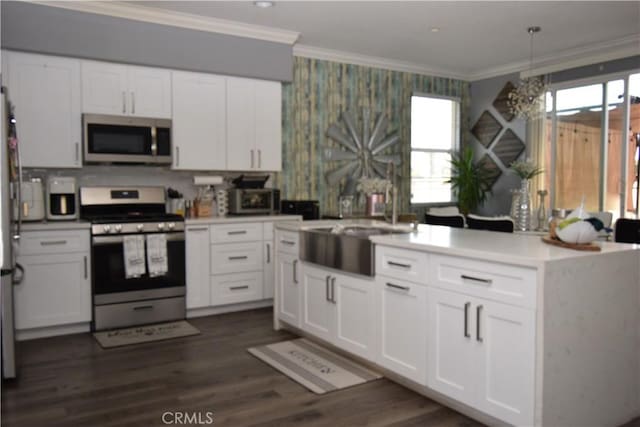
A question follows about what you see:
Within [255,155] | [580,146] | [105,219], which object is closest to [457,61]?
[580,146]

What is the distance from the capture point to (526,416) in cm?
237

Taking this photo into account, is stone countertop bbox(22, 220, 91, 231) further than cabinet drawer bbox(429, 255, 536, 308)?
Yes

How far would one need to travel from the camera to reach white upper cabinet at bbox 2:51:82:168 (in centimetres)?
423

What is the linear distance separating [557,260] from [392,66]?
4699 millimetres

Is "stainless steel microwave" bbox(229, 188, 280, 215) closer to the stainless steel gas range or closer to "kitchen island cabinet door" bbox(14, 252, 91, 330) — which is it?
the stainless steel gas range

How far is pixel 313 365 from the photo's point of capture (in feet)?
11.5

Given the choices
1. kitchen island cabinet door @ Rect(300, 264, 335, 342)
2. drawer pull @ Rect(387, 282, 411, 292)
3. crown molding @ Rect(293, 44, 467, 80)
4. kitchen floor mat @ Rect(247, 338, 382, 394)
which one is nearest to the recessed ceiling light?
crown molding @ Rect(293, 44, 467, 80)

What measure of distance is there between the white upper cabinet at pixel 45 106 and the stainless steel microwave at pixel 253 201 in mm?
1417

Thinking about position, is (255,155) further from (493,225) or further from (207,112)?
(493,225)

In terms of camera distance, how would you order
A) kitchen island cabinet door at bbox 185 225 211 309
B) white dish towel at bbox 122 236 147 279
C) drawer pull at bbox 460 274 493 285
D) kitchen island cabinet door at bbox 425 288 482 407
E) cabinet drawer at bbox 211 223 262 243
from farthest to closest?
cabinet drawer at bbox 211 223 262 243
kitchen island cabinet door at bbox 185 225 211 309
white dish towel at bbox 122 236 147 279
kitchen island cabinet door at bbox 425 288 482 407
drawer pull at bbox 460 274 493 285

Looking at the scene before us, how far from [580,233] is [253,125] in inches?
137

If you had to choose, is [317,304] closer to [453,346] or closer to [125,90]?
[453,346]

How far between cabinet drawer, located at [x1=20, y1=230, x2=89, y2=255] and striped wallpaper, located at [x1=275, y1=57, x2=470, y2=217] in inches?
83.9

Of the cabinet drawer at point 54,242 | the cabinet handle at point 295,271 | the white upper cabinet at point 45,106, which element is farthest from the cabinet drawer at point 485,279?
the white upper cabinet at point 45,106
